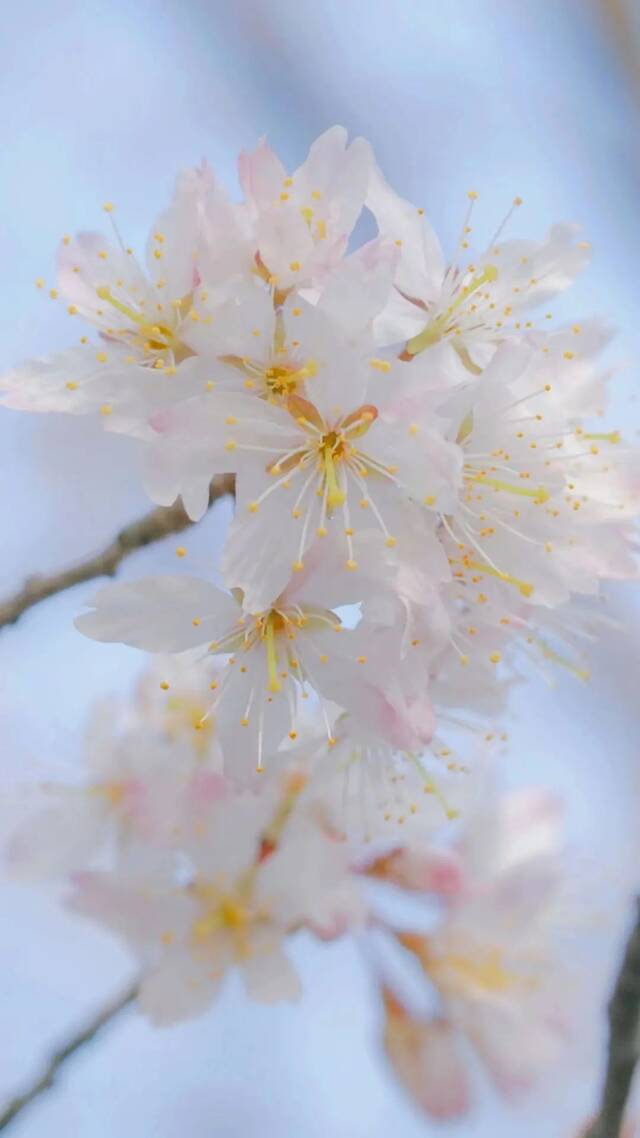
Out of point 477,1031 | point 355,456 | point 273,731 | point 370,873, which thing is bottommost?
point 477,1031

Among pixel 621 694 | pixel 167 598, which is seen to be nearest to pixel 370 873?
pixel 167 598

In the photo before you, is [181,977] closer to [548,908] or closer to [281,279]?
[548,908]

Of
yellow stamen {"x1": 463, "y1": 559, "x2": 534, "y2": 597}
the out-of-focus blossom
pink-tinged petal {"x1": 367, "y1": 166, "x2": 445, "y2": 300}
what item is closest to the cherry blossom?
pink-tinged petal {"x1": 367, "y1": 166, "x2": 445, "y2": 300}

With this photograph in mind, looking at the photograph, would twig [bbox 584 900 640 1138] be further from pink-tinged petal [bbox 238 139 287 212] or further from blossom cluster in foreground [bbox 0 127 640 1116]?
pink-tinged petal [bbox 238 139 287 212]

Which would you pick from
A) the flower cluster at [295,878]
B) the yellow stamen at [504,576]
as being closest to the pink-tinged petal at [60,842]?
A: the flower cluster at [295,878]

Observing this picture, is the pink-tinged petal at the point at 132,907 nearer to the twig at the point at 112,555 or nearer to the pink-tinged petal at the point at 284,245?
the twig at the point at 112,555

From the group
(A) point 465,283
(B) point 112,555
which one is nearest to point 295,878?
(B) point 112,555

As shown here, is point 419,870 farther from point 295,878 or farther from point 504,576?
point 504,576
